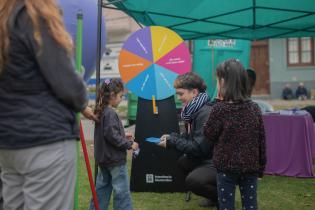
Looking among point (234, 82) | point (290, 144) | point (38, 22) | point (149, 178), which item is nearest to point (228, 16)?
point (290, 144)

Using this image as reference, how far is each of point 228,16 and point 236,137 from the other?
12.6 feet

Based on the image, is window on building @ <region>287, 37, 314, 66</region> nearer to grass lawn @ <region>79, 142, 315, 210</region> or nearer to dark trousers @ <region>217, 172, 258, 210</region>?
grass lawn @ <region>79, 142, 315, 210</region>

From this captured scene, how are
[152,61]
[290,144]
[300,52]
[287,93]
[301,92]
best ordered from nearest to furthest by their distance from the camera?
[152,61], [290,144], [301,92], [287,93], [300,52]

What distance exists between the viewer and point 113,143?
3.65 metres

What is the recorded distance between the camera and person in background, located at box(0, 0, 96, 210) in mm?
1844

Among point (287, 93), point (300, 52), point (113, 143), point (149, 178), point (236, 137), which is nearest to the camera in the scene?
point (236, 137)

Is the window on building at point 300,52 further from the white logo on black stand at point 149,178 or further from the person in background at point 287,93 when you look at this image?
the white logo on black stand at point 149,178

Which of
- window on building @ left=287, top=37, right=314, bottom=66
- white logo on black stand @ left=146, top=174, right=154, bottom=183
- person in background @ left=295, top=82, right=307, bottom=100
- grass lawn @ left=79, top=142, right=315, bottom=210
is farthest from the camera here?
window on building @ left=287, top=37, right=314, bottom=66

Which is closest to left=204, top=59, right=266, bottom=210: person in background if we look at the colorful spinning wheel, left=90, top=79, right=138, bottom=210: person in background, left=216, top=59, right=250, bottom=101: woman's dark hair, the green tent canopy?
left=216, top=59, right=250, bottom=101: woman's dark hair

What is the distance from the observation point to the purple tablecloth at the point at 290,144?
235 inches

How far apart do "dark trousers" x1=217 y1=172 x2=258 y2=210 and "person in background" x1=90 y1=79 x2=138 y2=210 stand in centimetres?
83

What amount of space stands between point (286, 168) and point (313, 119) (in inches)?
41.2

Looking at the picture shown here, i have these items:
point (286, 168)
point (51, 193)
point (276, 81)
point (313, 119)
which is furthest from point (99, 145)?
point (276, 81)

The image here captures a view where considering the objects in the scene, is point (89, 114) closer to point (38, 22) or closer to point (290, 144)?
point (38, 22)
